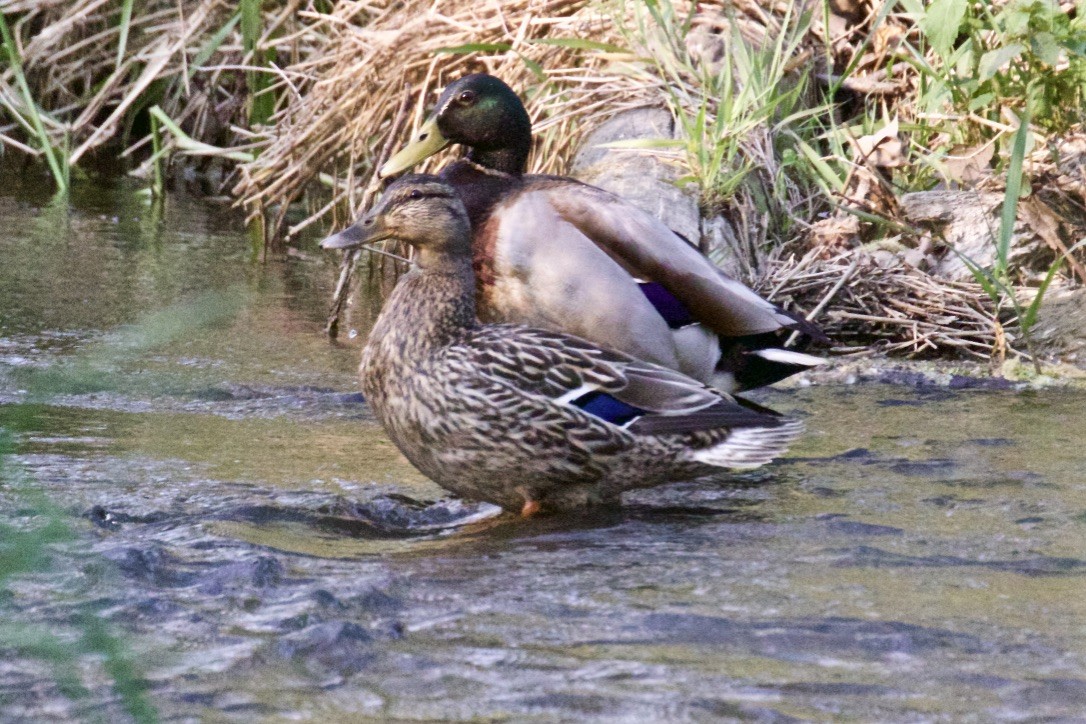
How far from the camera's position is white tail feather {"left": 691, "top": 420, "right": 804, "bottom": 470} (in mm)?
3482

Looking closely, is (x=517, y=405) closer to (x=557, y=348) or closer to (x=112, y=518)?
(x=557, y=348)

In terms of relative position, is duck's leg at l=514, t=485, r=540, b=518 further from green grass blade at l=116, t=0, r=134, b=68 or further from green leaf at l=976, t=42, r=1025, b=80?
green grass blade at l=116, t=0, r=134, b=68

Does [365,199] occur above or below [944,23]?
below

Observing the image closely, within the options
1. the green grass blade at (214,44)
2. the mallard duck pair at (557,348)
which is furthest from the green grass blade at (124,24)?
the mallard duck pair at (557,348)

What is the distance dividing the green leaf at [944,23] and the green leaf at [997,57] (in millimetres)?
148

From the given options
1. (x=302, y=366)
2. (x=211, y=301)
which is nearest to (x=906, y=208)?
(x=302, y=366)

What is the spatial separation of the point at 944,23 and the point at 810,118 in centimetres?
92

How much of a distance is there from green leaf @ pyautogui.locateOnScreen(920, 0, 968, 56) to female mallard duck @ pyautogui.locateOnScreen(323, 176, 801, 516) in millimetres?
2156

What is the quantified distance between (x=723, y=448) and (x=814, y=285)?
1.90 meters

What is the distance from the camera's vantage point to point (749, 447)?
3.52 m

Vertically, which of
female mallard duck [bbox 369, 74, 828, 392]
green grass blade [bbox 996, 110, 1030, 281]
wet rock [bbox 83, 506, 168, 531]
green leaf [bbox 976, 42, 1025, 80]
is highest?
green leaf [bbox 976, 42, 1025, 80]

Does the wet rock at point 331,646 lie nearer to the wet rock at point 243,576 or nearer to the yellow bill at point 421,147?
the wet rock at point 243,576

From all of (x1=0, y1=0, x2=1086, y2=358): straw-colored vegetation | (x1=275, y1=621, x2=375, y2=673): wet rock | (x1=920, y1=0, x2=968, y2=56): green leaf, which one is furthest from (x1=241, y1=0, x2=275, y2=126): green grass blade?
(x1=275, y1=621, x2=375, y2=673): wet rock

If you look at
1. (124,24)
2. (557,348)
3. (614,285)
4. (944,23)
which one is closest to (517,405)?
(557,348)
